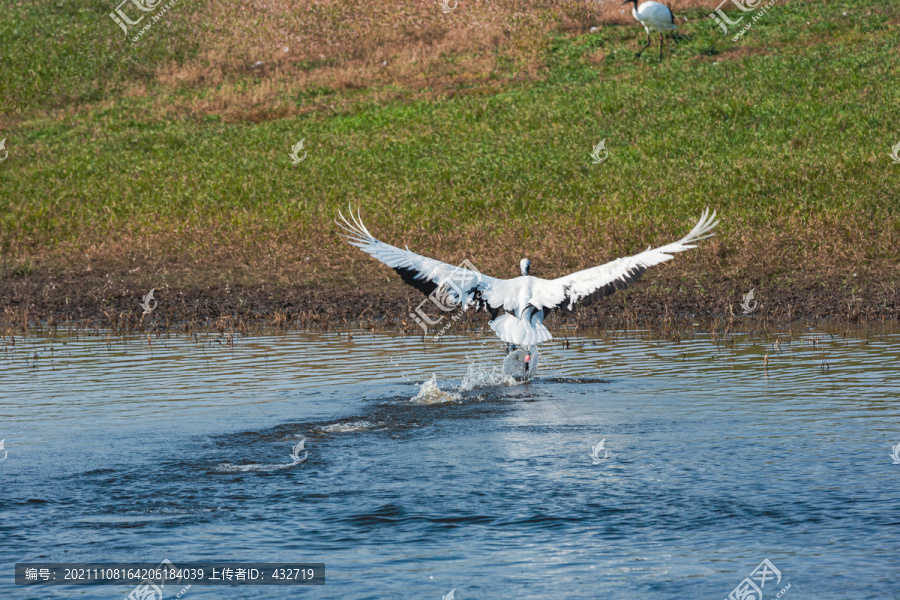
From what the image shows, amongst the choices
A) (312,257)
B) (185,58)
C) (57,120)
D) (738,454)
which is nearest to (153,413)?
(738,454)

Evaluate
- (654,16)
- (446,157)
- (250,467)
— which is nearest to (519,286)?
(250,467)

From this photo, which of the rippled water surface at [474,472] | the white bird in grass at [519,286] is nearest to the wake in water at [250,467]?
the rippled water surface at [474,472]

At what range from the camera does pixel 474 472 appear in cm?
742

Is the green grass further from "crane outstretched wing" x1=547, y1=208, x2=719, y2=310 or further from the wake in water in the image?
the wake in water

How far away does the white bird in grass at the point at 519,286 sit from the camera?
35.3 ft

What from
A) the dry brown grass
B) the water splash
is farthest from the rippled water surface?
the dry brown grass

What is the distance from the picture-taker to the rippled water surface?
5.68 m

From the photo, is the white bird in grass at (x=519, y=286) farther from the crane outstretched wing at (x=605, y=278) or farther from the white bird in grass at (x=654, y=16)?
the white bird in grass at (x=654, y=16)

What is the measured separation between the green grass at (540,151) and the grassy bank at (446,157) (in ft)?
0.32

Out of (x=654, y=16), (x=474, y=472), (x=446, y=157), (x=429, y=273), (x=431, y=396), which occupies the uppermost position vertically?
(x=654, y=16)

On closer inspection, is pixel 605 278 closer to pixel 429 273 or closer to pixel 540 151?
pixel 429 273

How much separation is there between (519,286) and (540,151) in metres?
15.9

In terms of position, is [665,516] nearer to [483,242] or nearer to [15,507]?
[15,507]

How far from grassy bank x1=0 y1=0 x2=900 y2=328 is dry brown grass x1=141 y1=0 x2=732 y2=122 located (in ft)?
0.46
